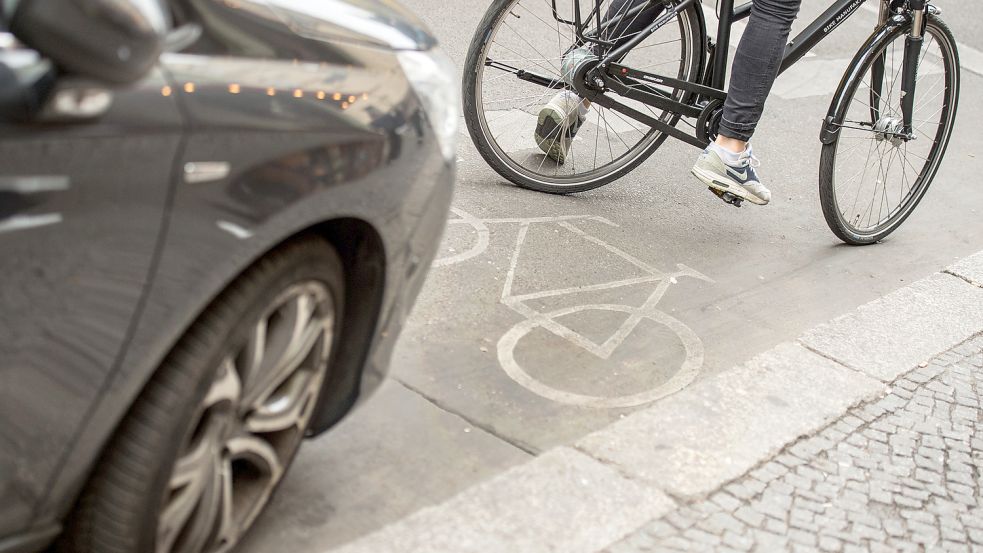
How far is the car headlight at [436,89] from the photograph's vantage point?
2.77 metres

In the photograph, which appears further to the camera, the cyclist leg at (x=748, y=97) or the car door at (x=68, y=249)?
the cyclist leg at (x=748, y=97)

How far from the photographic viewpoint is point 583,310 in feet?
14.4

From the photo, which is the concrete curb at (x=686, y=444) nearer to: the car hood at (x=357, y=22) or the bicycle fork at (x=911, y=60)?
the bicycle fork at (x=911, y=60)

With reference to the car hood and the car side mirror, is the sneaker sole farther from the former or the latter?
the car side mirror

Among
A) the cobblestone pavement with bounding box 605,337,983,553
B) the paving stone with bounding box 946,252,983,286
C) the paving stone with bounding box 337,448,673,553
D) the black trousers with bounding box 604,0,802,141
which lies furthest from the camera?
the paving stone with bounding box 946,252,983,286

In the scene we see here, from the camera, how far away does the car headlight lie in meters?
2.77

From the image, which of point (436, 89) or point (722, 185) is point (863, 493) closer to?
point (436, 89)

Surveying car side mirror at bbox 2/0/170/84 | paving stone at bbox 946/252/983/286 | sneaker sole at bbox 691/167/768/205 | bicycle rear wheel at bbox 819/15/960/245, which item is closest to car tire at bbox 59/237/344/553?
car side mirror at bbox 2/0/170/84

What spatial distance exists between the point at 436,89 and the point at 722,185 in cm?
240

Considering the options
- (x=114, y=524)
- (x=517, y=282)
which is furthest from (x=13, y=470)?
(x=517, y=282)

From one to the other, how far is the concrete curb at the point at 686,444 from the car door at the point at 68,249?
0.95 metres

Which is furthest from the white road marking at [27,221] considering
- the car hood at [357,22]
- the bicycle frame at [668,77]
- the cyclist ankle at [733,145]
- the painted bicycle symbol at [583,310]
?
the cyclist ankle at [733,145]

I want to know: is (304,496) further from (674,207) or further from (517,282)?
(674,207)

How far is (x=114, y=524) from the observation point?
89.1 inches
